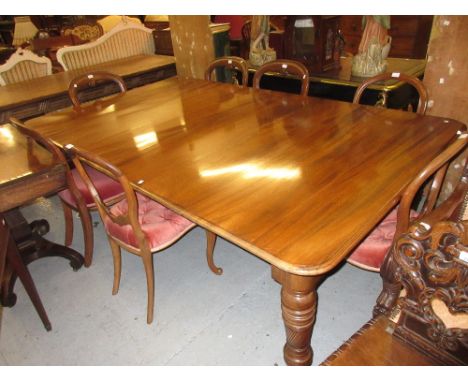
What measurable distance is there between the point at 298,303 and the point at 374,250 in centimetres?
39

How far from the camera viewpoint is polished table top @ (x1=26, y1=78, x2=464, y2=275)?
0.92 metres

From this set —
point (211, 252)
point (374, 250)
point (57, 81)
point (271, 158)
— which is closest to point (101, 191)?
point (211, 252)

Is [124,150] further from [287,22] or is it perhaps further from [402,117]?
[287,22]

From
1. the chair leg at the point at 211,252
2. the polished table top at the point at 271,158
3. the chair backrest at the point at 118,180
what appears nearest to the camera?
the polished table top at the point at 271,158

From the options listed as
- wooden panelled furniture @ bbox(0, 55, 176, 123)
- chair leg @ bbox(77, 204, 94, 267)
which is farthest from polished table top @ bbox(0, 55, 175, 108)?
chair leg @ bbox(77, 204, 94, 267)

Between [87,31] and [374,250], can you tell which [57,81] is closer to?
[87,31]

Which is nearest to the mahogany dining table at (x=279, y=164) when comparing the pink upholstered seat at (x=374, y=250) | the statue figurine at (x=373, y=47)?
the pink upholstered seat at (x=374, y=250)

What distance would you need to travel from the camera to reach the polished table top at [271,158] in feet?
3.01

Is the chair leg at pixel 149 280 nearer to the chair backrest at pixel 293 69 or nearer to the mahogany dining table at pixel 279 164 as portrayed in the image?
the mahogany dining table at pixel 279 164

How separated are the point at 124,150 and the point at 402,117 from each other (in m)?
1.23

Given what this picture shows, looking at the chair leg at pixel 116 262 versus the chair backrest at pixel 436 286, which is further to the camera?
the chair leg at pixel 116 262

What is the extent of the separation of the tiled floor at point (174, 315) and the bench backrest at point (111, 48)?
84.4 inches

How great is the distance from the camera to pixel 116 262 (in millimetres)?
1646
